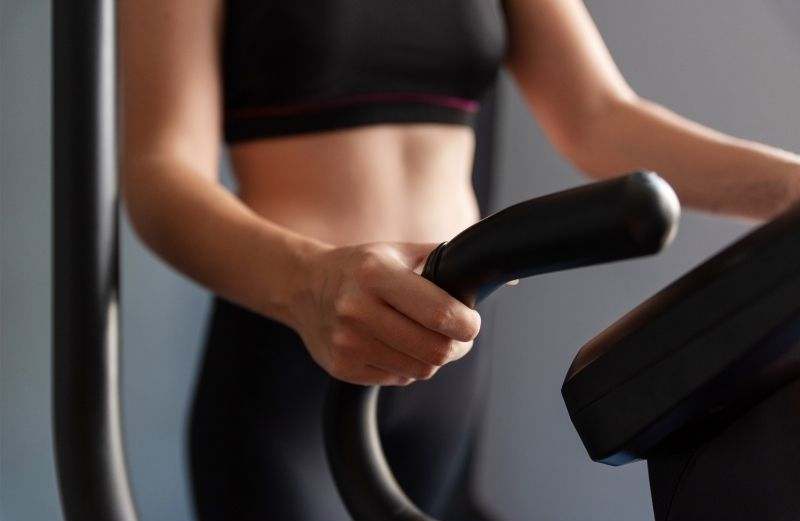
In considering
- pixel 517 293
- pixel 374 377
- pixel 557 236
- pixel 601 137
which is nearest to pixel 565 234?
pixel 557 236

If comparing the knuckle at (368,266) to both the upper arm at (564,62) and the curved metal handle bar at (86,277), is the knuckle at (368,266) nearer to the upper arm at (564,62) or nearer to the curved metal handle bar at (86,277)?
the curved metal handle bar at (86,277)

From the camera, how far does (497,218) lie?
47cm

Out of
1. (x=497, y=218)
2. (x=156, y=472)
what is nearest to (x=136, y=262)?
(x=156, y=472)

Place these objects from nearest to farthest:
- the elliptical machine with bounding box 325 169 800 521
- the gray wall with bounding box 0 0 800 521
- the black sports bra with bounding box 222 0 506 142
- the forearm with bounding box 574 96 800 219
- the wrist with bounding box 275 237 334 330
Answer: the elliptical machine with bounding box 325 169 800 521, the wrist with bounding box 275 237 334 330, the forearm with bounding box 574 96 800 219, the black sports bra with bounding box 222 0 506 142, the gray wall with bounding box 0 0 800 521

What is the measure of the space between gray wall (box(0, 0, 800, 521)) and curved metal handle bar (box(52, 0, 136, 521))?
1.21 m

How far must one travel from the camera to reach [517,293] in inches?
95.7

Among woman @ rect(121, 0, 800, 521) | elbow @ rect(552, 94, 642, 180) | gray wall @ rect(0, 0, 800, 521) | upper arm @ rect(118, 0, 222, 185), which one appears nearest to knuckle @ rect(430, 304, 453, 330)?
woman @ rect(121, 0, 800, 521)

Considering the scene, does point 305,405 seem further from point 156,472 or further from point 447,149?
point 156,472

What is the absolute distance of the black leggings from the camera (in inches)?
39.7

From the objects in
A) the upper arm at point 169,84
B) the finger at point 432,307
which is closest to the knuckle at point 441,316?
the finger at point 432,307

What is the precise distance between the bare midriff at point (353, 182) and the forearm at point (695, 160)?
21 centimetres

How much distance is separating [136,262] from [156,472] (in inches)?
19.5

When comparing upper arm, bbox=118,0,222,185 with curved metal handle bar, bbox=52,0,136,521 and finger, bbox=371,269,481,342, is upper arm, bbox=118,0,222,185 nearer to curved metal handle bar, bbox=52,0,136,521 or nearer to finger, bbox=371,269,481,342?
curved metal handle bar, bbox=52,0,136,521

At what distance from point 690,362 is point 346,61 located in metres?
0.71
